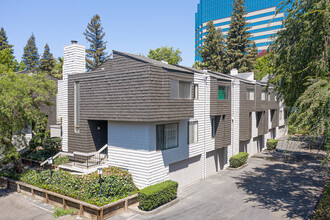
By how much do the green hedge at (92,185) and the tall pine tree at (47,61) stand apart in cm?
5452

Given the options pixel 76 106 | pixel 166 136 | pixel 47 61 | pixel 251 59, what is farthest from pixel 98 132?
pixel 47 61

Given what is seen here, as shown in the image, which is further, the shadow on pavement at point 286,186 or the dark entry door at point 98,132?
the dark entry door at point 98,132

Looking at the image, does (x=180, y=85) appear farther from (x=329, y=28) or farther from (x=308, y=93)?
(x=329, y=28)

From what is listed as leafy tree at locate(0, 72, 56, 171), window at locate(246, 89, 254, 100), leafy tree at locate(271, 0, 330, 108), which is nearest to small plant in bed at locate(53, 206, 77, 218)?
leafy tree at locate(0, 72, 56, 171)

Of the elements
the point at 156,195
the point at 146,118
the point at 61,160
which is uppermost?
the point at 146,118

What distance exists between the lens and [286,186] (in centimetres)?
1717

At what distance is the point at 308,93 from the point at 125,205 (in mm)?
10665

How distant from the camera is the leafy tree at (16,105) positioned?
14430mm

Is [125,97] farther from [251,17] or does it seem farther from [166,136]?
[251,17]

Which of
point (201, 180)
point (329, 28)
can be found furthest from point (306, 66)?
point (201, 180)

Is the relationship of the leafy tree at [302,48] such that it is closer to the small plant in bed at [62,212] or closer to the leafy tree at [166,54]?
the small plant in bed at [62,212]

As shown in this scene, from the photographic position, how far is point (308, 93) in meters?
11.0

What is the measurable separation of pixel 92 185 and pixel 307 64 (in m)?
13.7

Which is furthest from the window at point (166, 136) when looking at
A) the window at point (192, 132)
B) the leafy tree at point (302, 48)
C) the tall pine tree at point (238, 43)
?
the tall pine tree at point (238, 43)
